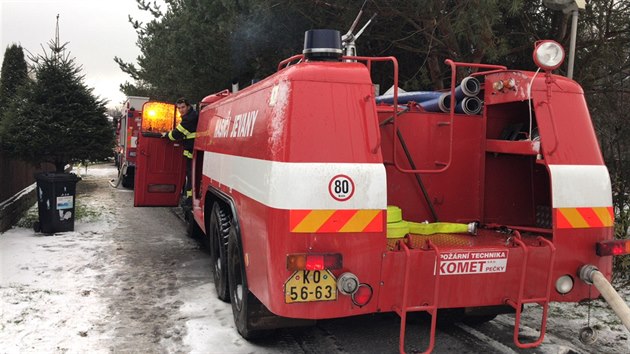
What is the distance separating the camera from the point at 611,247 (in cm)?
350

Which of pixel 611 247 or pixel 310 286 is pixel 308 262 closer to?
pixel 310 286

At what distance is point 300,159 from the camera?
3020 mm

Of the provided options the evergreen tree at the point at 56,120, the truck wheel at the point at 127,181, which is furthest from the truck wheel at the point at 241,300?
the truck wheel at the point at 127,181

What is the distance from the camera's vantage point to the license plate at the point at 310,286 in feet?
9.92

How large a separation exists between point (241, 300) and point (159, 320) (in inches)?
43.9

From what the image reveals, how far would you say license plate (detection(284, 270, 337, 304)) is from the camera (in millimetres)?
3023

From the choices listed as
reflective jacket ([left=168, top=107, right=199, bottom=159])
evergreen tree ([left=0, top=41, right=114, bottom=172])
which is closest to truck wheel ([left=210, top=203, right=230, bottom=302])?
reflective jacket ([left=168, top=107, right=199, bottom=159])

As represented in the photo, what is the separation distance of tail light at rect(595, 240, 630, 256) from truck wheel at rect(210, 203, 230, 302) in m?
3.04

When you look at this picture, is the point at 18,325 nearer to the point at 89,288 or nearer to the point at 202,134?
the point at 89,288

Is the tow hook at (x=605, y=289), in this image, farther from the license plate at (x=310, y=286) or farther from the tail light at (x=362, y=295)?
the license plate at (x=310, y=286)

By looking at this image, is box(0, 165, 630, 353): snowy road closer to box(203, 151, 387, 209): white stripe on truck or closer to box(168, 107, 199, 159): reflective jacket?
box(203, 151, 387, 209): white stripe on truck

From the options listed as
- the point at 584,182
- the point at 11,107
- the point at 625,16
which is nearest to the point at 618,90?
the point at 625,16

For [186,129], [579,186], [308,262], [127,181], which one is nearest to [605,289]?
[579,186]

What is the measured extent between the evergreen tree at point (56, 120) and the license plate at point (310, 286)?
7.60 metres
